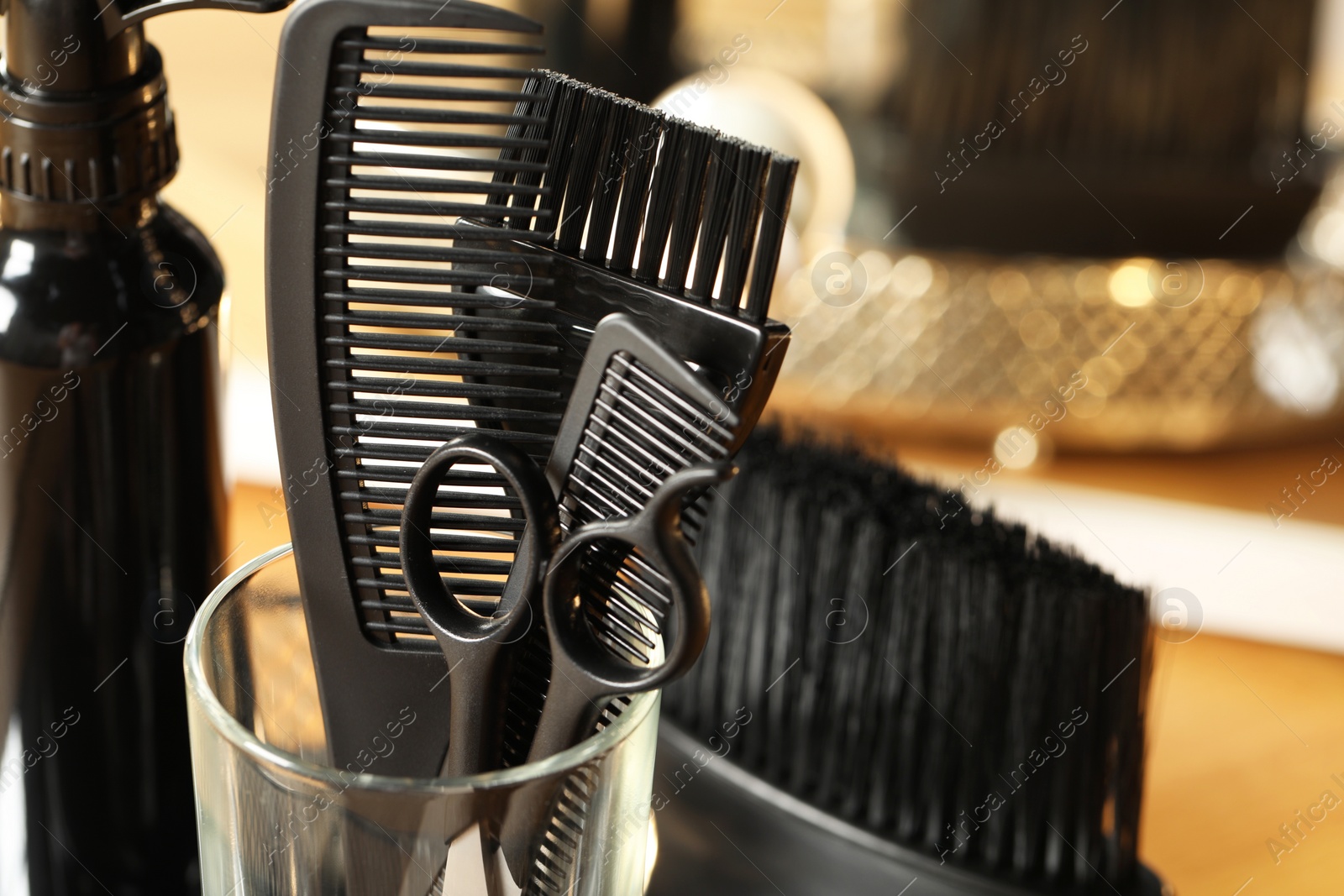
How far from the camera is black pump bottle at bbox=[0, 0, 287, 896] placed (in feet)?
0.77

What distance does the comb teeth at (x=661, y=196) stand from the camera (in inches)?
8.2

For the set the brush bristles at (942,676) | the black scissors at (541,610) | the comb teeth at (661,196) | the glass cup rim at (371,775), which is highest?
the comb teeth at (661,196)

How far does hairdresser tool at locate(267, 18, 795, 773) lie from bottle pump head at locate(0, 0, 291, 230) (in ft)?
0.11

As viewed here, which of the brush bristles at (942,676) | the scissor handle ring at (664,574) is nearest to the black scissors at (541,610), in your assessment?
the scissor handle ring at (664,574)

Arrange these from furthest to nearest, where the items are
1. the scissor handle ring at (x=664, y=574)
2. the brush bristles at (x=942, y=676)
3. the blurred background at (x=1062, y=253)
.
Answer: the blurred background at (x=1062, y=253), the brush bristles at (x=942, y=676), the scissor handle ring at (x=664, y=574)

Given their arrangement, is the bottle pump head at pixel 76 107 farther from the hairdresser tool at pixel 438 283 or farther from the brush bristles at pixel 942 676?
the brush bristles at pixel 942 676

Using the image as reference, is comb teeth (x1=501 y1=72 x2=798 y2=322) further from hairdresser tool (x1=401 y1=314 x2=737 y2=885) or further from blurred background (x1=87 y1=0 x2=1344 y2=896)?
blurred background (x1=87 y1=0 x2=1344 y2=896)

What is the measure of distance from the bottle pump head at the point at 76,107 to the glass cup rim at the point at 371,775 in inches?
3.2

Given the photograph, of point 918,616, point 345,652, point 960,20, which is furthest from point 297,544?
point 960,20

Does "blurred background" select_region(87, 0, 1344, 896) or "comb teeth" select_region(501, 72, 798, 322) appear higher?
"comb teeth" select_region(501, 72, 798, 322)

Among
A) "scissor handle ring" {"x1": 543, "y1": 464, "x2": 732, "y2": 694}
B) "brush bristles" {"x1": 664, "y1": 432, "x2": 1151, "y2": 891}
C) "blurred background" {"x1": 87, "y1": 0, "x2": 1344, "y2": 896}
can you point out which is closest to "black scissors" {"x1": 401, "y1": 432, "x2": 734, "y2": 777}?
"scissor handle ring" {"x1": 543, "y1": 464, "x2": 732, "y2": 694}

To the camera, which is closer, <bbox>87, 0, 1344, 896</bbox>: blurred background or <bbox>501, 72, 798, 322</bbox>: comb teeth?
<bbox>501, 72, 798, 322</bbox>: comb teeth

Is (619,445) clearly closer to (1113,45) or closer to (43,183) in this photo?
(43,183)

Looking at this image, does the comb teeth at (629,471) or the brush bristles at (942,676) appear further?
the brush bristles at (942,676)
